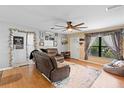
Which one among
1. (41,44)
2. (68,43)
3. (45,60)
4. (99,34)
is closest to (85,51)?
(99,34)

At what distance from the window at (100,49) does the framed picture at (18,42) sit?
14.1ft

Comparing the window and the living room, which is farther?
the window

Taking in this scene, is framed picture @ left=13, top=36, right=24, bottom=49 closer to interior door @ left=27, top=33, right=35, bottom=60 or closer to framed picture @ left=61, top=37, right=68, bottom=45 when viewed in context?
interior door @ left=27, top=33, right=35, bottom=60

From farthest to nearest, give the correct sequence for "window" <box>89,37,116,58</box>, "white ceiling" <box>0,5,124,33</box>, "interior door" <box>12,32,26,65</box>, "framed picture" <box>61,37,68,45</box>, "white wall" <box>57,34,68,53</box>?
"framed picture" <box>61,37,68,45</box> → "white wall" <box>57,34,68,53</box> → "window" <box>89,37,116,58</box> → "interior door" <box>12,32,26,65</box> → "white ceiling" <box>0,5,124,33</box>

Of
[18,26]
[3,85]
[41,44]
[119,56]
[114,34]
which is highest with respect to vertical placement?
[18,26]

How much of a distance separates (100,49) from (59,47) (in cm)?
306

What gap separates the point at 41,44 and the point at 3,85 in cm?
396

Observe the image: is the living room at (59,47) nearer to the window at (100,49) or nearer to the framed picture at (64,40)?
the window at (100,49)

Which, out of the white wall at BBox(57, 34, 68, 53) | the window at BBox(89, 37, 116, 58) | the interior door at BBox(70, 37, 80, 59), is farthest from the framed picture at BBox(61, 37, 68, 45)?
the window at BBox(89, 37, 116, 58)

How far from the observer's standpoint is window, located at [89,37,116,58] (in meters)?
5.86

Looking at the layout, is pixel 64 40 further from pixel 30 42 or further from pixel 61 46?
pixel 30 42
